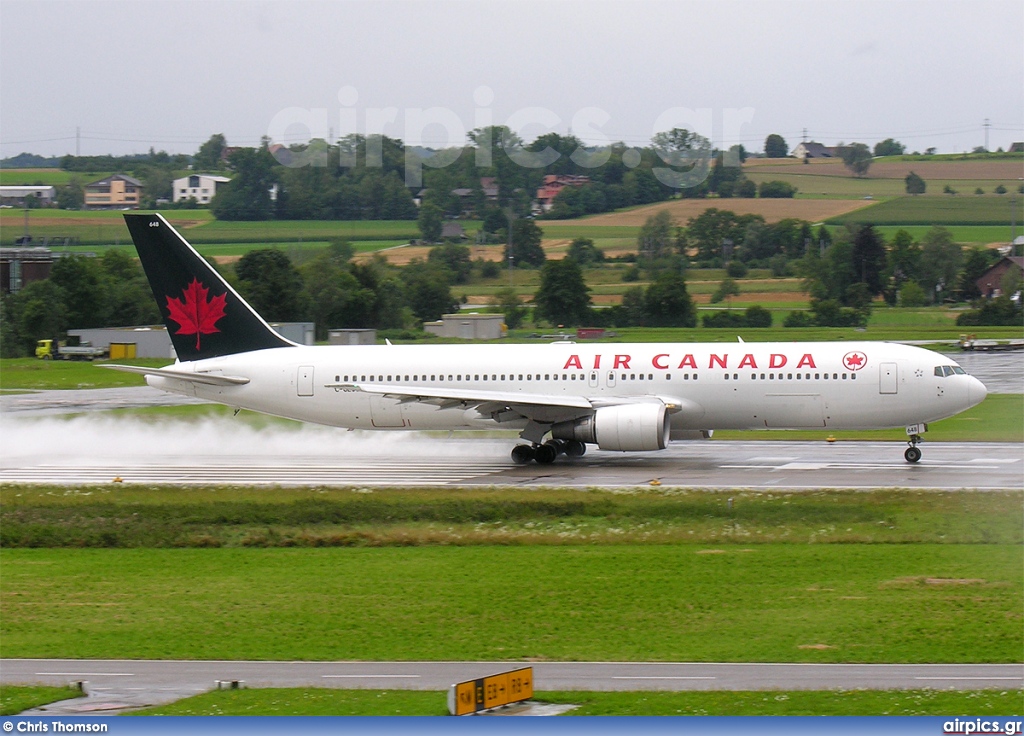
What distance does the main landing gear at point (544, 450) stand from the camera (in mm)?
38000

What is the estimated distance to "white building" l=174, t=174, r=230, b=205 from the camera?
3626 inches

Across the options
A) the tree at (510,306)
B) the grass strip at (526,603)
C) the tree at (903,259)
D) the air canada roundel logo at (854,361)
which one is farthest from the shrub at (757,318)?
the grass strip at (526,603)

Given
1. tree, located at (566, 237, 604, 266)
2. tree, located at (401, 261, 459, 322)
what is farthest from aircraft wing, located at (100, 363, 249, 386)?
tree, located at (566, 237, 604, 266)

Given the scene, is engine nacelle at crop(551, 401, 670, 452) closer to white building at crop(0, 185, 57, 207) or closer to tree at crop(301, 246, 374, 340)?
tree at crop(301, 246, 374, 340)

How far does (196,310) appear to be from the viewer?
134 ft

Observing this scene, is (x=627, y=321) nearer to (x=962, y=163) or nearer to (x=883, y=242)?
(x=883, y=242)

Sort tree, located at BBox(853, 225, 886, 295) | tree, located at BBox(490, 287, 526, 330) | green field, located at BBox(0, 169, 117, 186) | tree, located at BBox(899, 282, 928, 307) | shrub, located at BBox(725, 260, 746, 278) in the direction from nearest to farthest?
1. tree, located at BBox(490, 287, 526, 330)
2. tree, located at BBox(899, 282, 928, 307)
3. tree, located at BBox(853, 225, 886, 295)
4. shrub, located at BBox(725, 260, 746, 278)
5. green field, located at BBox(0, 169, 117, 186)

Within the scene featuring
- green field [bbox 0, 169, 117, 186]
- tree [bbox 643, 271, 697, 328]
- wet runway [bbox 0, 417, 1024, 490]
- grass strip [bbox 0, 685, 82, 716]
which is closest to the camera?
grass strip [bbox 0, 685, 82, 716]

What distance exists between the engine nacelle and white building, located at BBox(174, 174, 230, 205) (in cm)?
6218

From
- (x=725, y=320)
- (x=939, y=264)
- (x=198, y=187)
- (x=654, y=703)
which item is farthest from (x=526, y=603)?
(x=198, y=187)

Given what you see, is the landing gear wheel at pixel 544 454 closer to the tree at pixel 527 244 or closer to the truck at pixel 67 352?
the truck at pixel 67 352

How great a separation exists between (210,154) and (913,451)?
8249cm

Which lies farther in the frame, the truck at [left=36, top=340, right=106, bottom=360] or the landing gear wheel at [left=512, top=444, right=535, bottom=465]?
the truck at [left=36, top=340, right=106, bottom=360]

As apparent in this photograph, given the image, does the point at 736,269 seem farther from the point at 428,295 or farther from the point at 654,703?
the point at 654,703
